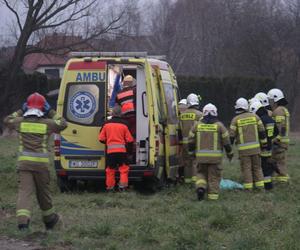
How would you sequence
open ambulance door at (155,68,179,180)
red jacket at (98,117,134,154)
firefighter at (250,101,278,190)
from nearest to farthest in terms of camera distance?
red jacket at (98,117,134,154), open ambulance door at (155,68,179,180), firefighter at (250,101,278,190)

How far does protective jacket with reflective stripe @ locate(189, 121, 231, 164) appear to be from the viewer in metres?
11.5

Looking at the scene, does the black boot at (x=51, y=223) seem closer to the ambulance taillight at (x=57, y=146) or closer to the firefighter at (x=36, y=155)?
the firefighter at (x=36, y=155)

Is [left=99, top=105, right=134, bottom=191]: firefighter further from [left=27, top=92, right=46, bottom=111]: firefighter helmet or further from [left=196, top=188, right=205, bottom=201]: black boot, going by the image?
[left=27, top=92, right=46, bottom=111]: firefighter helmet

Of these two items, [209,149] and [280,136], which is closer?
[209,149]

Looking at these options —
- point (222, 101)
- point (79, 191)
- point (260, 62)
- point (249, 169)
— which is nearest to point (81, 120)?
point (79, 191)

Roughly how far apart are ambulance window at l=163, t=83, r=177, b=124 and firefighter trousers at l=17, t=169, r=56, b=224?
4.51m

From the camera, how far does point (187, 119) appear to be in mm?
13625

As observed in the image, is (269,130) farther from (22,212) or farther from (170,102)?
(22,212)

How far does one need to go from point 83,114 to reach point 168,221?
3.52 metres

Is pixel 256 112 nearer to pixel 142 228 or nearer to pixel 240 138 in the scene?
pixel 240 138

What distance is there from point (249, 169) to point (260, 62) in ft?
109

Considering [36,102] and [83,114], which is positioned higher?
[36,102]

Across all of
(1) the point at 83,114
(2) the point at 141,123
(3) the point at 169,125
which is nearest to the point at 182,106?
(3) the point at 169,125

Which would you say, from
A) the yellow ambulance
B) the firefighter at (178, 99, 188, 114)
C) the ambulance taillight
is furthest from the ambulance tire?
the firefighter at (178, 99, 188, 114)
